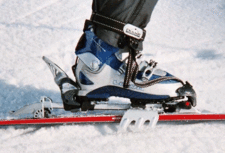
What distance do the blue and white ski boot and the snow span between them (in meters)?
0.16

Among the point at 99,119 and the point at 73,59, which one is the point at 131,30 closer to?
the point at 99,119

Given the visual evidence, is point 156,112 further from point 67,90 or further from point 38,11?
point 38,11

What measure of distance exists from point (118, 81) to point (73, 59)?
42.0 inches

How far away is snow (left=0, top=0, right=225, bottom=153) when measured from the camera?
1.41 meters

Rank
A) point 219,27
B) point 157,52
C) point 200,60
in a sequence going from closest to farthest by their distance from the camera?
point 200,60 < point 157,52 < point 219,27

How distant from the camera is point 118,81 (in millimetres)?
1565

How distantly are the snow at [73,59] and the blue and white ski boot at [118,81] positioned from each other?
163 mm

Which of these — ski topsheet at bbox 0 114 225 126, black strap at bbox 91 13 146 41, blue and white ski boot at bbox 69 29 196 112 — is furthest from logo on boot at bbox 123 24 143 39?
ski topsheet at bbox 0 114 225 126

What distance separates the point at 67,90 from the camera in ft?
5.29

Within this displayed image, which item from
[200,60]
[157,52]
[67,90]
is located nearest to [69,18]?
[157,52]

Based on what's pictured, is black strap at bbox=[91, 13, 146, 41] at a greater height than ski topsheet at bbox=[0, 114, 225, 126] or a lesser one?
greater

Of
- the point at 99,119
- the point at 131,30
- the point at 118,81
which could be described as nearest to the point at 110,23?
the point at 131,30

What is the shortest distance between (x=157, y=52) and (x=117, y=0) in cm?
139

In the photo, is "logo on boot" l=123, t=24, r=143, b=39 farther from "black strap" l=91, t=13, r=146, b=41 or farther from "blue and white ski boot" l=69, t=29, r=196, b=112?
"blue and white ski boot" l=69, t=29, r=196, b=112
